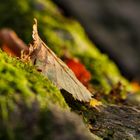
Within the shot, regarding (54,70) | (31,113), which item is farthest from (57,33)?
(31,113)

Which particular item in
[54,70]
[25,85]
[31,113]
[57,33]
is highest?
[57,33]

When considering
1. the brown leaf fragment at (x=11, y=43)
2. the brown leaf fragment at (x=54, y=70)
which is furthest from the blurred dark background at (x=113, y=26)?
the brown leaf fragment at (x=54, y=70)

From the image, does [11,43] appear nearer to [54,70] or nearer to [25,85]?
[54,70]

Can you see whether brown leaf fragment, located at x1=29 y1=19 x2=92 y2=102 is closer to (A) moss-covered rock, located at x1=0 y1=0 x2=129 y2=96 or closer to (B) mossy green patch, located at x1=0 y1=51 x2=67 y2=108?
(B) mossy green patch, located at x1=0 y1=51 x2=67 y2=108

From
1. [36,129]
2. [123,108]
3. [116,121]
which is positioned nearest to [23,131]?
[36,129]

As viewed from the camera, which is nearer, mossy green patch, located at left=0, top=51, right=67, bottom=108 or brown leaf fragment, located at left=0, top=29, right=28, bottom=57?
mossy green patch, located at left=0, top=51, right=67, bottom=108

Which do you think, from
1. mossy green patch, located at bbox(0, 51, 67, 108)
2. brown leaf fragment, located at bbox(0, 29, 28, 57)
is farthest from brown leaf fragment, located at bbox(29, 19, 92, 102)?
brown leaf fragment, located at bbox(0, 29, 28, 57)
